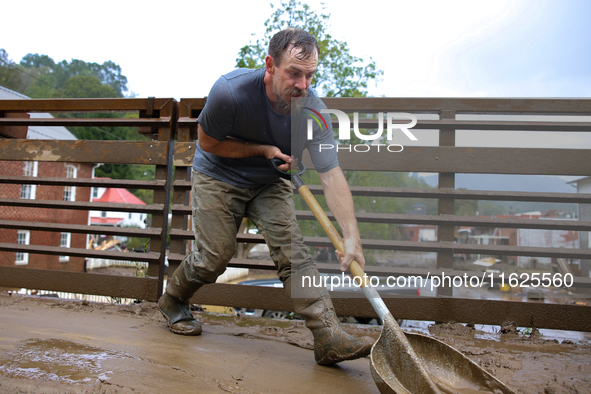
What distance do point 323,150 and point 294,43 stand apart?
0.66m

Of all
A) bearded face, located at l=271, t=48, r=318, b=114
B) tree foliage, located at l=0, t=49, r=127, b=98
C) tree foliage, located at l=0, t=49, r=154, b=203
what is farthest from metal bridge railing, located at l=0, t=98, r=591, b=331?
tree foliage, located at l=0, t=49, r=127, b=98

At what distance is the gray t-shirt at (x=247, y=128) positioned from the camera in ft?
7.95

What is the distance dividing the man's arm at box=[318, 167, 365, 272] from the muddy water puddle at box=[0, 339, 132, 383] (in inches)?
53.8

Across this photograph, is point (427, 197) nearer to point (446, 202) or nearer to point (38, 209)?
point (446, 202)

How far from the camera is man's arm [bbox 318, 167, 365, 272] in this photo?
7.30 ft

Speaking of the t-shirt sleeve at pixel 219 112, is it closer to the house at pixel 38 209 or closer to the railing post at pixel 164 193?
the railing post at pixel 164 193

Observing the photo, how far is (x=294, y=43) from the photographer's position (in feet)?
7.36

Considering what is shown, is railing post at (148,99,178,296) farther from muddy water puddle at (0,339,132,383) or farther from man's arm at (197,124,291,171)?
muddy water puddle at (0,339,132,383)

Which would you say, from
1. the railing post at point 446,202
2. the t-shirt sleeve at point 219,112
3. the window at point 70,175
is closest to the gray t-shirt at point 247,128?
the t-shirt sleeve at point 219,112

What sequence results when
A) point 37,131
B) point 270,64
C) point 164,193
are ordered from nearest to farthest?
point 270,64 → point 164,193 → point 37,131

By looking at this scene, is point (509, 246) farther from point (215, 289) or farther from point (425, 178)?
point (215, 289)

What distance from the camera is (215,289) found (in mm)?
3469

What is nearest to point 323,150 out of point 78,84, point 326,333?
point 326,333

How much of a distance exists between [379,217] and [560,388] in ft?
5.47
